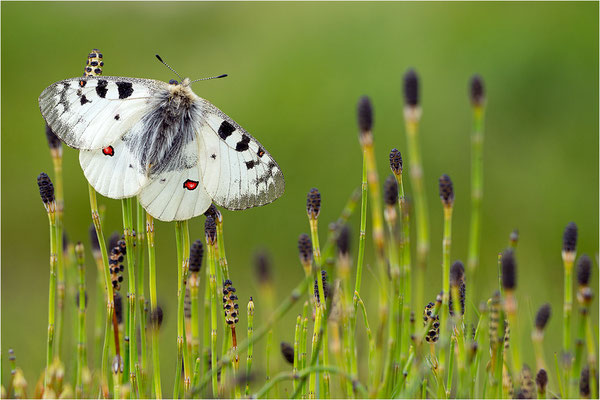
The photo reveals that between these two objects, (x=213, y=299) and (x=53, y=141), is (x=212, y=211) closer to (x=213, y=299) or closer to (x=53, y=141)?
(x=213, y=299)

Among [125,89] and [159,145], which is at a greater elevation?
[125,89]

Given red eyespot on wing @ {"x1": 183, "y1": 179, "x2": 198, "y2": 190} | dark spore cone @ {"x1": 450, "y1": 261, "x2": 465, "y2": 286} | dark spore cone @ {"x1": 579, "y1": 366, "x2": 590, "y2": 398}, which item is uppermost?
red eyespot on wing @ {"x1": 183, "y1": 179, "x2": 198, "y2": 190}

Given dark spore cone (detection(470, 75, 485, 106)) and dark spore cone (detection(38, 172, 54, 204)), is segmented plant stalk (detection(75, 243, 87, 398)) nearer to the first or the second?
dark spore cone (detection(38, 172, 54, 204))

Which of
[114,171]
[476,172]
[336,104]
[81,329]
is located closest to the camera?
[476,172]

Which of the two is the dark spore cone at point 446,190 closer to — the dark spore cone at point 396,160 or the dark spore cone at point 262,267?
the dark spore cone at point 396,160

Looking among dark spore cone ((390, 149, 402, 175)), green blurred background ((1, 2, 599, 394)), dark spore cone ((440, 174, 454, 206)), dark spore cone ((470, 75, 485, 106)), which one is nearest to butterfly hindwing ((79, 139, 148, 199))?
dark spore cone ((390, 149, 402, 175))

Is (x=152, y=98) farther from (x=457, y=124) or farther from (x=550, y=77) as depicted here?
(x=550, y=77)

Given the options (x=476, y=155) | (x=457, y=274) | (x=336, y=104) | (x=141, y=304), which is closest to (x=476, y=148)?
(x=476, y=155)
